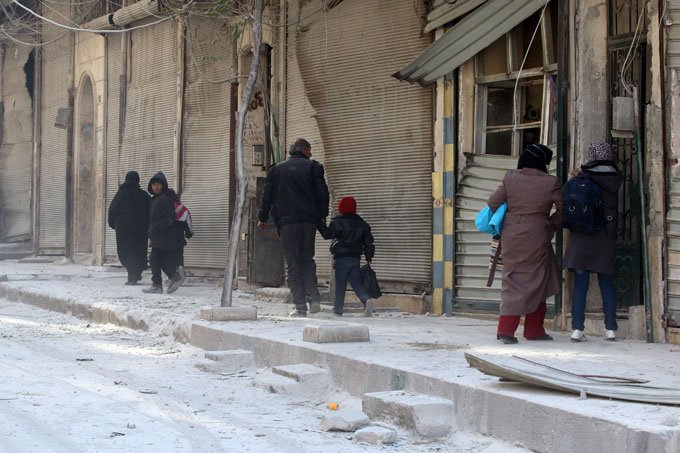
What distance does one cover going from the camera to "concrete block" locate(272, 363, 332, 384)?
747cm

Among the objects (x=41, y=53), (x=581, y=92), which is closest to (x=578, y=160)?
(x=581, y=92)

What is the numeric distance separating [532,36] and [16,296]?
8112mm

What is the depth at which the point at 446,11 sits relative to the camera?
11.2 metres

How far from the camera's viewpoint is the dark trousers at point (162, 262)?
1420cm

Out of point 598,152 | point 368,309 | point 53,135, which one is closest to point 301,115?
point 368,309

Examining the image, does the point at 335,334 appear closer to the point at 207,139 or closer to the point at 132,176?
the point at 132,176

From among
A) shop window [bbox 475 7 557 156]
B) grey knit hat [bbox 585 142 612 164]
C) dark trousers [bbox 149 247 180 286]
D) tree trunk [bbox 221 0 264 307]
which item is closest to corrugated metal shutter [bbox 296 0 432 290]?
shop window [bbox 475 7 557 156]

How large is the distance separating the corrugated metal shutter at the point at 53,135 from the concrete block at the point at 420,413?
53.1 ft

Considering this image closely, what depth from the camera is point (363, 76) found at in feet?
40.5

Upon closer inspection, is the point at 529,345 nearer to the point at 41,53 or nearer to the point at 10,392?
the point at 10,392

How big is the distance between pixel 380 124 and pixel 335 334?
4.28 m

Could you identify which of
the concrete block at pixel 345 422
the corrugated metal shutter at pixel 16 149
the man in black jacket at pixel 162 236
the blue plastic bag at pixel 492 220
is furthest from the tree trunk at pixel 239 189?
the corrugated metal shutter at pixel 16 149

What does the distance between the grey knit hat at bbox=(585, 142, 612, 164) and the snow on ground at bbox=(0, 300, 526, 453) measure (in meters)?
2.97

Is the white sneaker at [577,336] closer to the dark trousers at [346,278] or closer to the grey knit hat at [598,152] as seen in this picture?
the grey knit hat at [598,152]
